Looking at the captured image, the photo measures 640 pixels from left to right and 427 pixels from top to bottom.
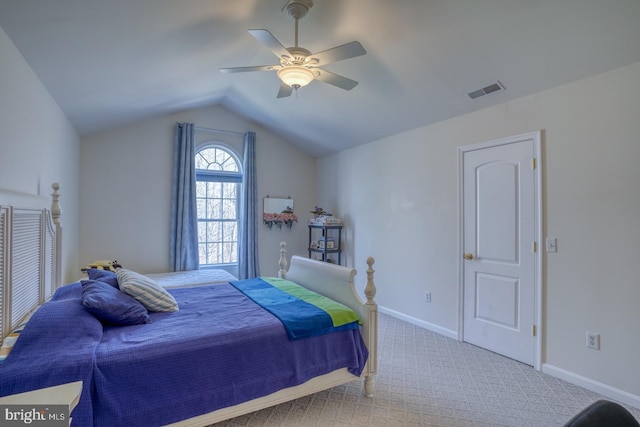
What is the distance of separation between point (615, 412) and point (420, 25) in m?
2.56

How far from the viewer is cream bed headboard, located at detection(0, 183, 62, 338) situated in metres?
1.65

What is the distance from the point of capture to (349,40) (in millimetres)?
2805

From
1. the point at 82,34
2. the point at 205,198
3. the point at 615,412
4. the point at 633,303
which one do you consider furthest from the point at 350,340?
the point at 205,198

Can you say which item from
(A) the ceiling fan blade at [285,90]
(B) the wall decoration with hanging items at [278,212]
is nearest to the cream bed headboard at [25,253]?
(A) the ceiling fan blade at [285,90]

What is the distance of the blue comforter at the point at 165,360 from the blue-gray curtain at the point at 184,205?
2.36m

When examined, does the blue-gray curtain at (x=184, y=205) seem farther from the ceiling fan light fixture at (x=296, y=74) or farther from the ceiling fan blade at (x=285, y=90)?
the ceiling fan light fixture at (x=296, y=74)

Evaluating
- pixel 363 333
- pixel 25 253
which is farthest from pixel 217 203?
pixel 363 333

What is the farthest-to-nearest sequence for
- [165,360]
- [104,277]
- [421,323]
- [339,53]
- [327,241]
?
[327,241] < [421,323] < [104,277] < [339,53] < [165,360]

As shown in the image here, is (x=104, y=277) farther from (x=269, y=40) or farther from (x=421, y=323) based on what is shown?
(x=421, y=323)

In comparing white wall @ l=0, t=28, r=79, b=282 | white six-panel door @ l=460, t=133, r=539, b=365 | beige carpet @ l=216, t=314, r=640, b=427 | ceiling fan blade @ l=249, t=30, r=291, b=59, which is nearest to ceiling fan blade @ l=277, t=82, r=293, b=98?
ceiling fan blade @ l=249, t=30, r=291, b=59

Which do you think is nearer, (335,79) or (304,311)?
(304,311)

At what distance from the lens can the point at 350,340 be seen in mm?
2301

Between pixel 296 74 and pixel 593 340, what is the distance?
3046mm

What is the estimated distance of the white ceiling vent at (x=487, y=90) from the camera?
287 cm
